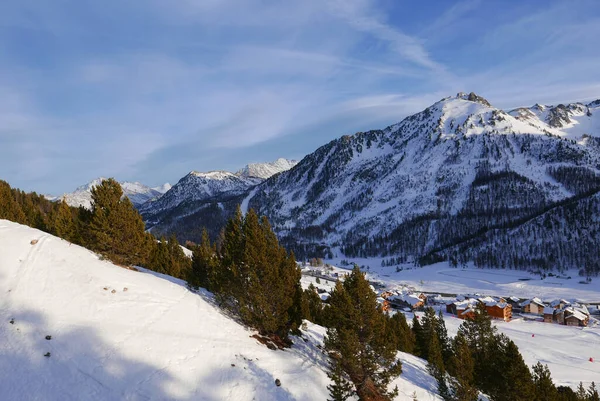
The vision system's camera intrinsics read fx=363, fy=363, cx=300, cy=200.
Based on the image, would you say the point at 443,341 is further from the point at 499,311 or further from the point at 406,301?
the point at 406,301

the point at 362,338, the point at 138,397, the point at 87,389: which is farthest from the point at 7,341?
the point at 362,338

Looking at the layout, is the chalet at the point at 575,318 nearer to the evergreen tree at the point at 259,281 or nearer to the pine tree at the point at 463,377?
the pine tree at the point at 463,377

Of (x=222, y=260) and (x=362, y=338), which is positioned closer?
(x=362, y=338)

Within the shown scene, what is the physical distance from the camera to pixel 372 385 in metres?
22.9

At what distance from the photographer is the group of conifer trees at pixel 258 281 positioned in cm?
2431

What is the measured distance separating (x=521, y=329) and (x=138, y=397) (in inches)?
3769

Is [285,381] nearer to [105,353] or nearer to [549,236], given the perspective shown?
[105,353]

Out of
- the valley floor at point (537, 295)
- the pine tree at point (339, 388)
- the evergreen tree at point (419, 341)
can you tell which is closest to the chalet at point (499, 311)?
the valley floor at point (537, 295)

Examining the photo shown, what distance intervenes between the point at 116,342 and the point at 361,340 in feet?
46.2

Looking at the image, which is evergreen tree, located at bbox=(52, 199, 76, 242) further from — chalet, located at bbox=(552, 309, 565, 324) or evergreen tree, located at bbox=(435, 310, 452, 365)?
chalet, located at bbox=(552, 309, 565, 324)

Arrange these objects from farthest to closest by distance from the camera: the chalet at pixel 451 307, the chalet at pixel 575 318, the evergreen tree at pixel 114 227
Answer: the chalet at pixel 451 307 < the chalet at pixel 575 318 < the evergreen tree at pixel 114 227

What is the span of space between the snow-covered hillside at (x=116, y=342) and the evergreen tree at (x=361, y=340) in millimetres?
2555

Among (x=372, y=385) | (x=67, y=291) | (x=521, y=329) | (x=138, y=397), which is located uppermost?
(x=67, y=291)

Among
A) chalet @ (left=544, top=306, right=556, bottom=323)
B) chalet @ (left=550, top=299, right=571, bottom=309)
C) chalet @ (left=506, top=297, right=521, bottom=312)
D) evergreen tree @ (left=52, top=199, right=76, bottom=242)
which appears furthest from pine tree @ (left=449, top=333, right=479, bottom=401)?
chalet @ (left=506, top=297, right=521, bottom=312)
